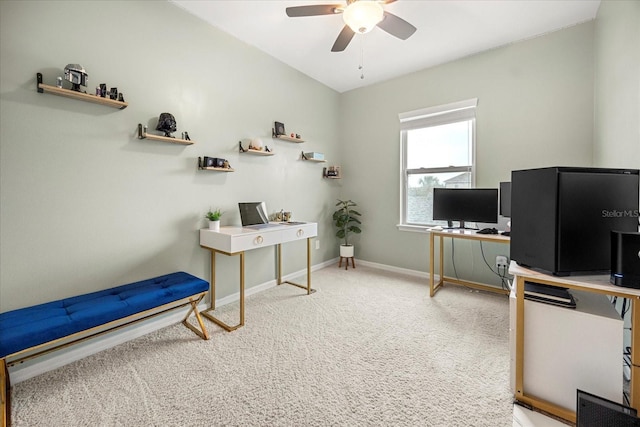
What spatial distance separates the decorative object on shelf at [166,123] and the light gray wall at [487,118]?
2685 millimetres

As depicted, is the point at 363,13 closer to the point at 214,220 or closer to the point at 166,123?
the point at 166,123

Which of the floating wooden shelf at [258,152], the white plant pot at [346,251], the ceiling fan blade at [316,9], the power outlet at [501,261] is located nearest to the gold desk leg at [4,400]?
the floating wooden shelf at [258,152]

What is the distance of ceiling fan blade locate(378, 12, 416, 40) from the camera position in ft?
6.75

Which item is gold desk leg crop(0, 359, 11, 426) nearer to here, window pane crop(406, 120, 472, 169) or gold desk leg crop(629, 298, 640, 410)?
gold desk leg crop(629, 298, 640, 410)

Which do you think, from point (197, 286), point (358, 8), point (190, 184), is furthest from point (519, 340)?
point (190, 184)

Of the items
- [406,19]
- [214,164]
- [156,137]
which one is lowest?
[214,164]

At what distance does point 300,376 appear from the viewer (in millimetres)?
1670

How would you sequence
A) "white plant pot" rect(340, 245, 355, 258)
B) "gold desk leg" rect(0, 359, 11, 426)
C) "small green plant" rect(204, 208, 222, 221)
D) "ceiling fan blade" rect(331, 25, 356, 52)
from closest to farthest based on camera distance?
"gold desk leg" rect(0, 359, 11, 426) < "ceiling fan blade" rect(331, 25, 356, 52) < "small green plant" rect(204, 208, 222, 221) < "white plant pot" rect(340, 245, 355, 258)

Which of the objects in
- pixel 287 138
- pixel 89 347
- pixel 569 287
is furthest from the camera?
pixel 287 138

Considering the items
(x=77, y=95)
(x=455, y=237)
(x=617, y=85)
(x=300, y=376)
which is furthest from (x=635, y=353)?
(x=77, y=95)

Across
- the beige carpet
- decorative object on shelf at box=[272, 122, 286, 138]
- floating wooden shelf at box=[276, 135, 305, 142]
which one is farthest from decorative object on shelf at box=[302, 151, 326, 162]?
the beige carpet

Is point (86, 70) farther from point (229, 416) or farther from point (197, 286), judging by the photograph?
point (229, 416)

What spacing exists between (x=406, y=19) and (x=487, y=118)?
149 centimetres

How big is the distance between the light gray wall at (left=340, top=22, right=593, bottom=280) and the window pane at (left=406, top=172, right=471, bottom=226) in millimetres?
192
